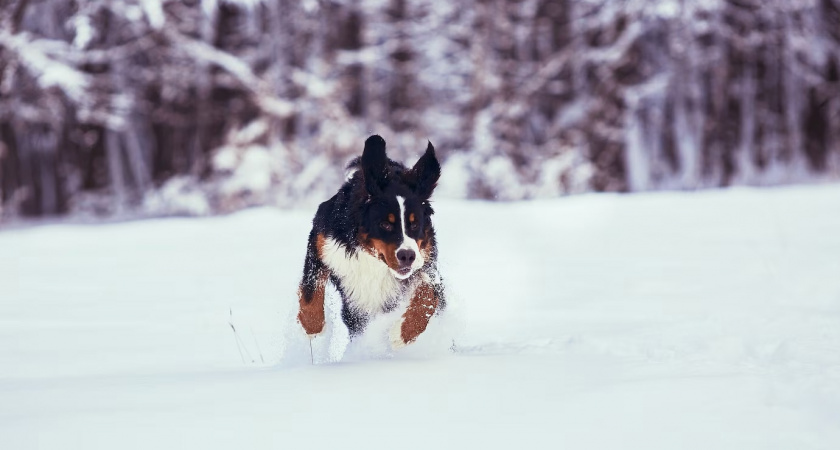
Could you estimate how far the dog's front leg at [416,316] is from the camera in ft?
17.4

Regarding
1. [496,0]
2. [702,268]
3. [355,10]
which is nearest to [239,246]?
[702,268]

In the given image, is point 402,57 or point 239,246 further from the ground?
point 402,57

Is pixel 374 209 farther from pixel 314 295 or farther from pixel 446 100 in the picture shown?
pixel 446 100

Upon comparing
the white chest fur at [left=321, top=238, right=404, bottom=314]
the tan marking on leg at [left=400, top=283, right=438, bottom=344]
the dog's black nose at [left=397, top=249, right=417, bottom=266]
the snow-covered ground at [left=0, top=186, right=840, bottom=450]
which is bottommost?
the snow-covered ground at [left=0, top=186, right=840, bottom=450]

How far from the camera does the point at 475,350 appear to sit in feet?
18.0

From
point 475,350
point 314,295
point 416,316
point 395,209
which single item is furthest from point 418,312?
point 314,295

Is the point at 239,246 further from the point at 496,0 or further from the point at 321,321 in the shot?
the point at 496,0

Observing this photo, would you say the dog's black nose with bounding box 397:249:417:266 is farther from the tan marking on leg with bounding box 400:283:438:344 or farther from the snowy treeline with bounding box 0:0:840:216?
the snowy treeline with bounding box 0:0:840:216

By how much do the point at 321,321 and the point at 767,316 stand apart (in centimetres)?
326

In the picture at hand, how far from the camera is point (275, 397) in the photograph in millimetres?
3604

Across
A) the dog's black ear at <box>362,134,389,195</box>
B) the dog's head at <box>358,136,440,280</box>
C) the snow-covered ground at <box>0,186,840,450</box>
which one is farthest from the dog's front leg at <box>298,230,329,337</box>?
the dog's black ear at <box>362,134,389,195</box>

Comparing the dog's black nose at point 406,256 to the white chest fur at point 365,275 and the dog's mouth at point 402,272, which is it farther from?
the white chest fur at point 365,275

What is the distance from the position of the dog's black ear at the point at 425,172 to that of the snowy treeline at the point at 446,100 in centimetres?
1722

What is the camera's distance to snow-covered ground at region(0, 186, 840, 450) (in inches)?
124
